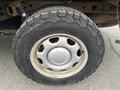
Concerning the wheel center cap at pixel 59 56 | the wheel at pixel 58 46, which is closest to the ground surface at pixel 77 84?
the wheel at pixel 58 46

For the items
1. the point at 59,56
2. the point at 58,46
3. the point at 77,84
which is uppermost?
the point at 58,46

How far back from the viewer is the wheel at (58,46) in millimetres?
3047

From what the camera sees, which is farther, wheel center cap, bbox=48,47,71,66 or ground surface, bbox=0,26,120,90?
ground surface, bbox=0,26,120,90

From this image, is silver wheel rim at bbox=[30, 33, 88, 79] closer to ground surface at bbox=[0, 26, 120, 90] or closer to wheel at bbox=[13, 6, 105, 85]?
wheel at bbox=[13, 6, 105, 85]

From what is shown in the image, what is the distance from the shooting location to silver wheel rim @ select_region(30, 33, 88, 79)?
314cm

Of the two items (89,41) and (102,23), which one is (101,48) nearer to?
(89,41)

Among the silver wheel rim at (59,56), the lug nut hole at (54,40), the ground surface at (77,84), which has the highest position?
the lug nut hole at (54,40)

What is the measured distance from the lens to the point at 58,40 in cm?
317

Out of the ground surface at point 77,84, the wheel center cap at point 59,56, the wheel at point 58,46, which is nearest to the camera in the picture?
the wheel at point 58,46

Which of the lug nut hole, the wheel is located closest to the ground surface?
the wheel

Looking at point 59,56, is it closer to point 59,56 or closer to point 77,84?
point 59,56

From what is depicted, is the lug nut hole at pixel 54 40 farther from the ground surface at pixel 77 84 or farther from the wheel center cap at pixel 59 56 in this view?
the ground surface at pixel 77 84

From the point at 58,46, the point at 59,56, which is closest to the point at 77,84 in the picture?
the point at 59,56

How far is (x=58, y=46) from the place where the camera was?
319cm
